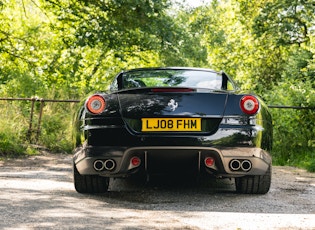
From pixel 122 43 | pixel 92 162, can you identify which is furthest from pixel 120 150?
pixel 122 43

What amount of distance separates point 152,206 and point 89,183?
3.12ft

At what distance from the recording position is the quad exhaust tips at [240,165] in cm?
578

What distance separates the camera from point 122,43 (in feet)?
50.4

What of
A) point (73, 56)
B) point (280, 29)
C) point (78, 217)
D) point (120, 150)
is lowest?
point (78, 217)

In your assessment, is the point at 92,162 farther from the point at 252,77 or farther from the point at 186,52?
the point at 186,52

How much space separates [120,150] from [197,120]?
2.54 ft

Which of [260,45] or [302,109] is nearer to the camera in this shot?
[302,109]

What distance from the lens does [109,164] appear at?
18.9 ft

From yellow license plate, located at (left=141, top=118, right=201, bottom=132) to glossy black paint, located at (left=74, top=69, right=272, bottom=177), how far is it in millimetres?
39

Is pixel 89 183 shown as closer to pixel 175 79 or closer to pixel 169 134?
pixel 169 134

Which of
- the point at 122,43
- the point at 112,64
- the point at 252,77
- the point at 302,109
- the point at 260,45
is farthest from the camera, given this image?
the point at 112,64

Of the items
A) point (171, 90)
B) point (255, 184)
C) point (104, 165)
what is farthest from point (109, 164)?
point (255, 184)

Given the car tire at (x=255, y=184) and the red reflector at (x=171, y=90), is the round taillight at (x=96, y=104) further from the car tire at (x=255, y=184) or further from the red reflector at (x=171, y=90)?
the car tire at (x=255, y=184)

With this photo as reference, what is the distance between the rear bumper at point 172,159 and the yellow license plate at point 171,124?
0.58 feet
